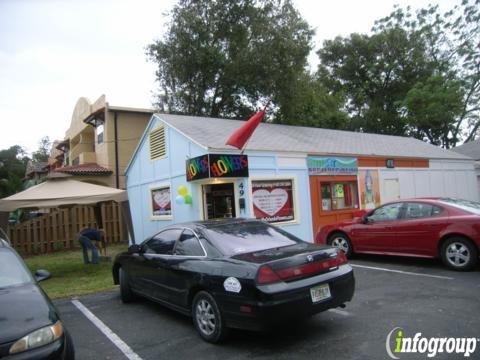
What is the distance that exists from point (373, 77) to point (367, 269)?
30.7m

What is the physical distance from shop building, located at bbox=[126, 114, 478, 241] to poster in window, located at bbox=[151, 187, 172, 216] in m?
0.03

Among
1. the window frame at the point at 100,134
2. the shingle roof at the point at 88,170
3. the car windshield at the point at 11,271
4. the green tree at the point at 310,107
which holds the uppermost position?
the green tree at the point at 310,107

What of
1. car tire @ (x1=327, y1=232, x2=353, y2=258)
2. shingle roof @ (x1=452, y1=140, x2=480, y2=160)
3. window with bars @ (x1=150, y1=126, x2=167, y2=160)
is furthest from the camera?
shingle roof @ (x1=452, y1=140, x2=480, y2=160)

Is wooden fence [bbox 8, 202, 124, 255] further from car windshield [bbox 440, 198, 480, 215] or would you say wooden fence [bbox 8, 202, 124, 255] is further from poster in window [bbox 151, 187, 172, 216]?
car windshield [bbox 440, 198, 480, 215]

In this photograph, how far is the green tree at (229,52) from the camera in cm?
2136

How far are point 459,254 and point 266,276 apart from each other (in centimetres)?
522

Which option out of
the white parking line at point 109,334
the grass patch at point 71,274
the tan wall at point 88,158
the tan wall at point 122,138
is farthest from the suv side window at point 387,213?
the tan wall at point 88,158

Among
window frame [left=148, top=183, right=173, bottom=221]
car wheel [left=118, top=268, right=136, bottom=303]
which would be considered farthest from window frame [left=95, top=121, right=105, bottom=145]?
car wheel [left=118, top=268, right=136, bottom=303]

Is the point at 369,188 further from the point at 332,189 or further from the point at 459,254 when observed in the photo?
the point at 459,254

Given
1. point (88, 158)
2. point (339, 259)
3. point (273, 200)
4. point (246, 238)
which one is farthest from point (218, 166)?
point (88, 158)

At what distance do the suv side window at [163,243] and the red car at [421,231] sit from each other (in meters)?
5.14

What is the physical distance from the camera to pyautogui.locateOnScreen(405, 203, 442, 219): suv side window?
8062 mm

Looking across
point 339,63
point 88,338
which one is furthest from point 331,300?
point 339,63

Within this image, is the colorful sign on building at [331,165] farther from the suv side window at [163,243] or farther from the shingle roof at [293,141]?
the suv side window at [163,243]
